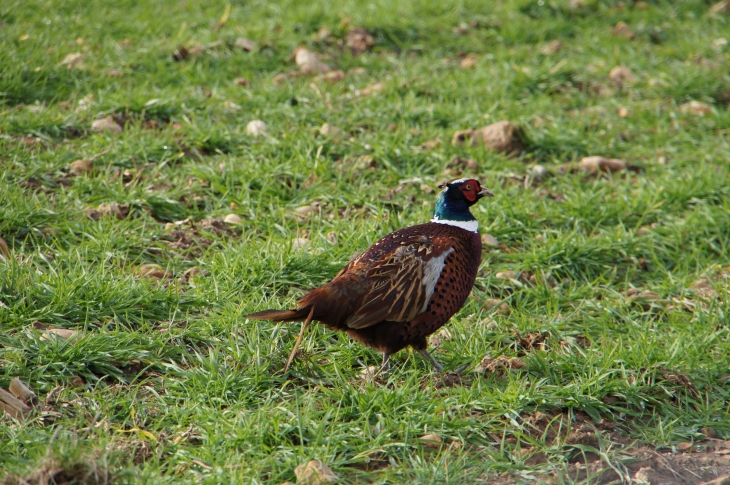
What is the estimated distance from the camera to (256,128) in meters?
4.77

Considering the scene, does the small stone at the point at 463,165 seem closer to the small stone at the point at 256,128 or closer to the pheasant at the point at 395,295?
the small stone at the point at 256,128

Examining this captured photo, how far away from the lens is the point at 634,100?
5.59 meters

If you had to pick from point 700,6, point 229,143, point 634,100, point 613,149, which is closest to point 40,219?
point 229,143

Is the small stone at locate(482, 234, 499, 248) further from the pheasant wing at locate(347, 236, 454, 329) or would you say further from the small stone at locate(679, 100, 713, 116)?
the small stone at locate(679, 100, 713, 116)

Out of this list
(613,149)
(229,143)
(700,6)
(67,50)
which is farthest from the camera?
(700,6)

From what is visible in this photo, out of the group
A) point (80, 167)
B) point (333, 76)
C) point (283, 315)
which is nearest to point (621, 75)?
point (333, 76)

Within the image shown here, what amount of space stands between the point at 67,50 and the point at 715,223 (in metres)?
4.14

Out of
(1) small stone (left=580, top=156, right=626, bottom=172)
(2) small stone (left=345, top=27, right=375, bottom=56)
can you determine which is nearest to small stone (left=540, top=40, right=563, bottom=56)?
(2) small stone (left=345, top=27, right=375, bottom=56)

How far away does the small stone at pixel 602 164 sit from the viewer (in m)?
4.78

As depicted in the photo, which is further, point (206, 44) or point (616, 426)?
point (206, 44)

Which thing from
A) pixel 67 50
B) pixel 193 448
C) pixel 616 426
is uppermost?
pixel 67 50

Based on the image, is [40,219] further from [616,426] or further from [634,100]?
[634,100]

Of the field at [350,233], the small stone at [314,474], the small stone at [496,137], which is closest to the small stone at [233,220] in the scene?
the field at [350,233]

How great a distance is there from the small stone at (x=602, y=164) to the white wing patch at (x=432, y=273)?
6.34 feet
